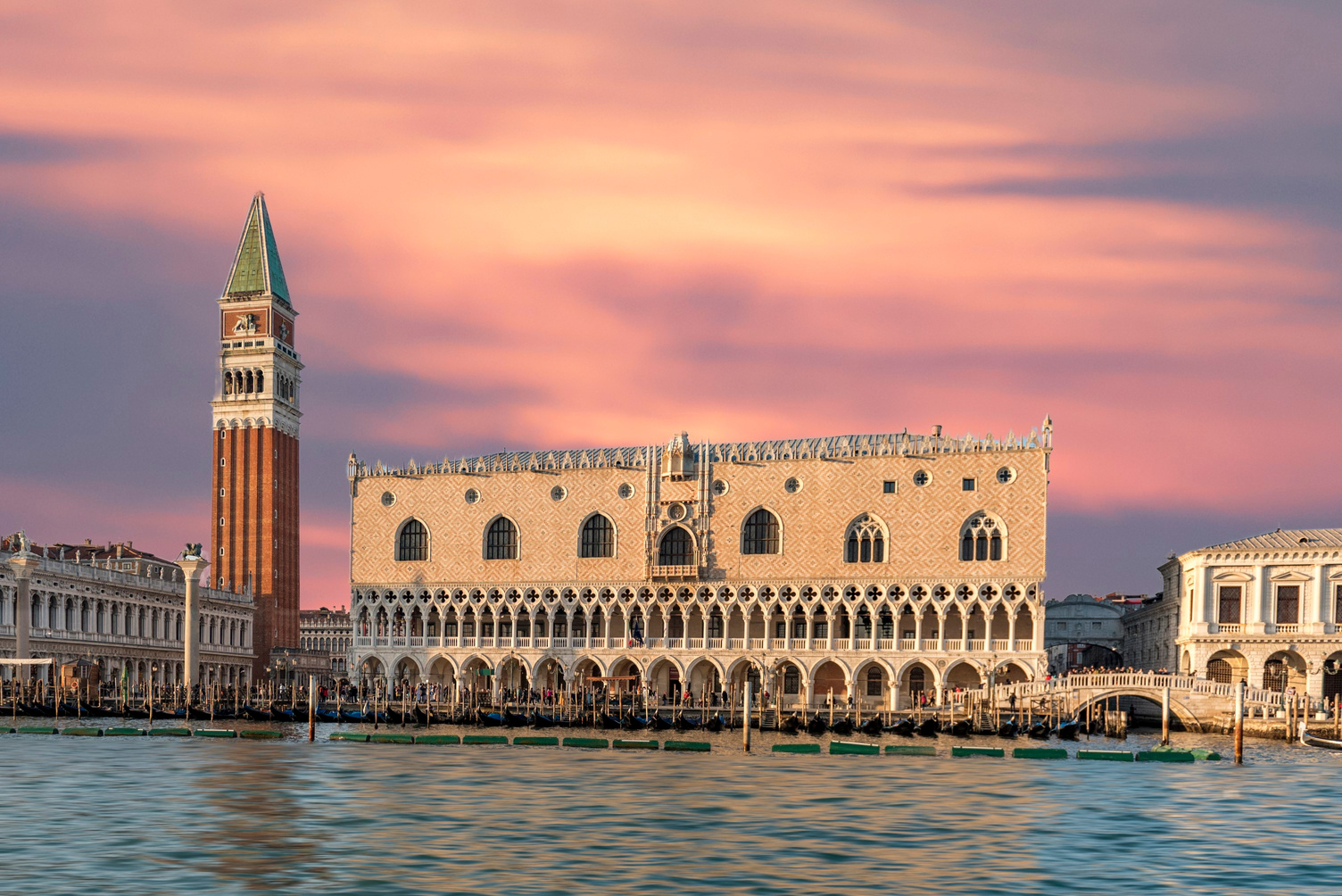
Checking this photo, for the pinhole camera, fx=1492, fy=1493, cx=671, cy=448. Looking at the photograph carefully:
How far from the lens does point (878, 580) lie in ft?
233

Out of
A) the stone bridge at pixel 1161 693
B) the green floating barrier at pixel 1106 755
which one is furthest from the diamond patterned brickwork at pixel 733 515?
the green floating barrier at pixel 1106 755

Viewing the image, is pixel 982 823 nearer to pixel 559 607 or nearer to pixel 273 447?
pixel 559 607

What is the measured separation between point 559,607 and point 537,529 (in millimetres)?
4265

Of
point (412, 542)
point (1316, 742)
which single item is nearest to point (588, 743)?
point (1316, 742)

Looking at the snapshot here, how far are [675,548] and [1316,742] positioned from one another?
105ft

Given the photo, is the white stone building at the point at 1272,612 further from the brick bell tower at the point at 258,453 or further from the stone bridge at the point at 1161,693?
the brick bell tower at the point at 258,453

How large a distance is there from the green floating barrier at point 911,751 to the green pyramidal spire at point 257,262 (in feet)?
225

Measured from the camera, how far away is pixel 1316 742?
176ft

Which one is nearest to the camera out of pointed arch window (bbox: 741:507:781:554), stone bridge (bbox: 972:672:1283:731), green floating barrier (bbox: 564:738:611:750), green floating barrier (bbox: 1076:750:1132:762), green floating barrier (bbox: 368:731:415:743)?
green floating barrier (bbox: 1076:750:1132:762)

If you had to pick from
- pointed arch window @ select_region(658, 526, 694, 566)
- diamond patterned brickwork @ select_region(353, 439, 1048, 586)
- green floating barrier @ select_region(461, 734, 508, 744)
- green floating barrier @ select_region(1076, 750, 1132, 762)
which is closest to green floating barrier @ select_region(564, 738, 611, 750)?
green floating barrier @ select_region(461, 734, 508, 744)

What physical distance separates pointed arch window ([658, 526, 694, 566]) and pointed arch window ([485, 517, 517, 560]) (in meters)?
8.53

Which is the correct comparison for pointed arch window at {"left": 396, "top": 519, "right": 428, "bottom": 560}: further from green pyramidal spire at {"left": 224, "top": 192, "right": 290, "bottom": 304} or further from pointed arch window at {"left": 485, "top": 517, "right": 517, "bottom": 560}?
green pyramidal spire at {"left": 224, "top": 192, "right": 290, "bottom": 304}

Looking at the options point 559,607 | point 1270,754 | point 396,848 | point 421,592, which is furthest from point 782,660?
point 396,848

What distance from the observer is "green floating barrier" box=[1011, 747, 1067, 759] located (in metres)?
47.7
